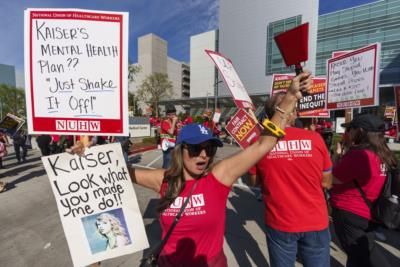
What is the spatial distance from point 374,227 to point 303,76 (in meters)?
1.65

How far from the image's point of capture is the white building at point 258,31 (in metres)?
42.5

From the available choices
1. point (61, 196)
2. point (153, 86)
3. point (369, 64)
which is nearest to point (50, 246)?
point (61, 196)

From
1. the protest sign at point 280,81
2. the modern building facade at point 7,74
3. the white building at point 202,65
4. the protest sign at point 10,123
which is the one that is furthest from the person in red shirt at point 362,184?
the modern building facade at point 7,74

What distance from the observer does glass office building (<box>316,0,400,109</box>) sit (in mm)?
37281

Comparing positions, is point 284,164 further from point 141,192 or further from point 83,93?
point 141,192

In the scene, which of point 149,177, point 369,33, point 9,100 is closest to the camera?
point 149,177

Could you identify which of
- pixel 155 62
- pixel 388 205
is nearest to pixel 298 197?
pixel 388 205

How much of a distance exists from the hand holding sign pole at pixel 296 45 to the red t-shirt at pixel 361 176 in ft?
3.41

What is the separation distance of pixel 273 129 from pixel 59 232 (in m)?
4.12

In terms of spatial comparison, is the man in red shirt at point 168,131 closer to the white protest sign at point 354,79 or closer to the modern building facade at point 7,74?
the white protest sign at point 354,79

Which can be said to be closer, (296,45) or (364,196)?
(296,45)

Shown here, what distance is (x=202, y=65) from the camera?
66.1 m

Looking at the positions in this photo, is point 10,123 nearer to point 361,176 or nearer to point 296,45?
point 296,45

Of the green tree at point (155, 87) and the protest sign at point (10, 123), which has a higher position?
the green tree at point (155, 87)
